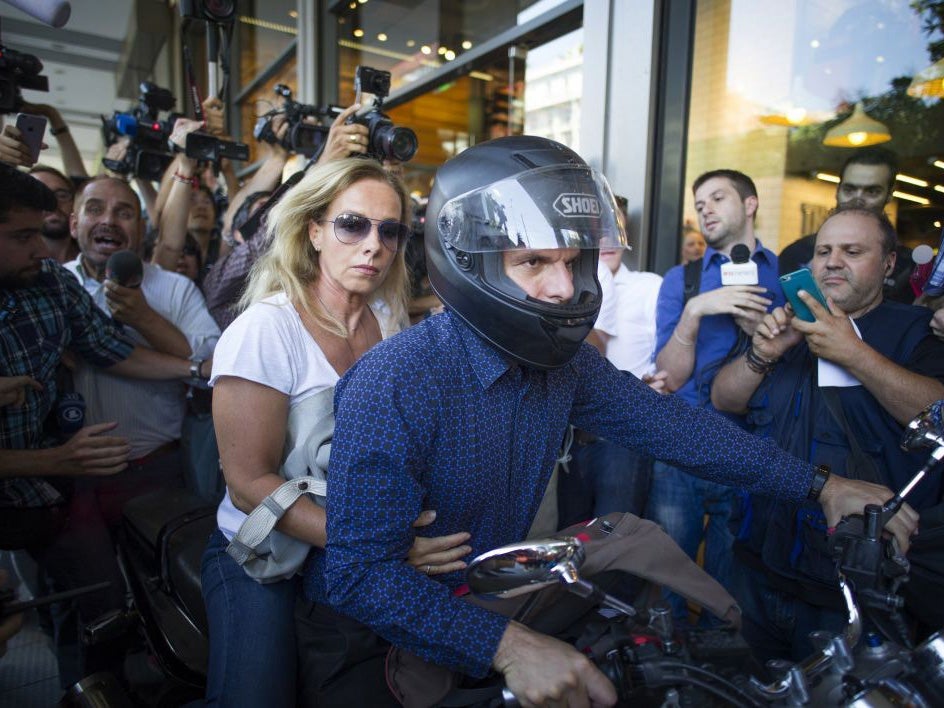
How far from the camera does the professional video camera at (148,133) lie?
4023 mm

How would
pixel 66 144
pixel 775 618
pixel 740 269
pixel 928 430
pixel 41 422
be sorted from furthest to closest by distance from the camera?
pixel 66 144 < pixel 740 269 < pixel 41 422 < pixel 775 618 < pixel 928 430

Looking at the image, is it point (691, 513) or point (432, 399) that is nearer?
point (432, 399)

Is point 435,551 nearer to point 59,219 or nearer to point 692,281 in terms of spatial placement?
point 692,281

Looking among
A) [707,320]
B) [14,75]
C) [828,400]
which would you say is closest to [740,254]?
[707,320]

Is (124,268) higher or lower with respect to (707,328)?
higher

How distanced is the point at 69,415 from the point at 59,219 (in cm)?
169

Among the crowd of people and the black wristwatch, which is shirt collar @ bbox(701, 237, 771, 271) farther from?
the black wristwatch

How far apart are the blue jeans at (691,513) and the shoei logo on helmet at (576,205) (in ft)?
5.65

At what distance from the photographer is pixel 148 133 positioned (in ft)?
13.4

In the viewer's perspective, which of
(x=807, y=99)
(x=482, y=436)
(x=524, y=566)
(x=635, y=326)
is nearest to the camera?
(x=524, y=566)

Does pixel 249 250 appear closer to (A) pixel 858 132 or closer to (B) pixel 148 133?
(B) pixel 148 133

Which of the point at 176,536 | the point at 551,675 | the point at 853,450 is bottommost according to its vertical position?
the point at 176,536

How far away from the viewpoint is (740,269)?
260 centimetres

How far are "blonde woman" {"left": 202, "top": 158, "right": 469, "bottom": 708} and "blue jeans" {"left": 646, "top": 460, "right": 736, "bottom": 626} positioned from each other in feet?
4.98
